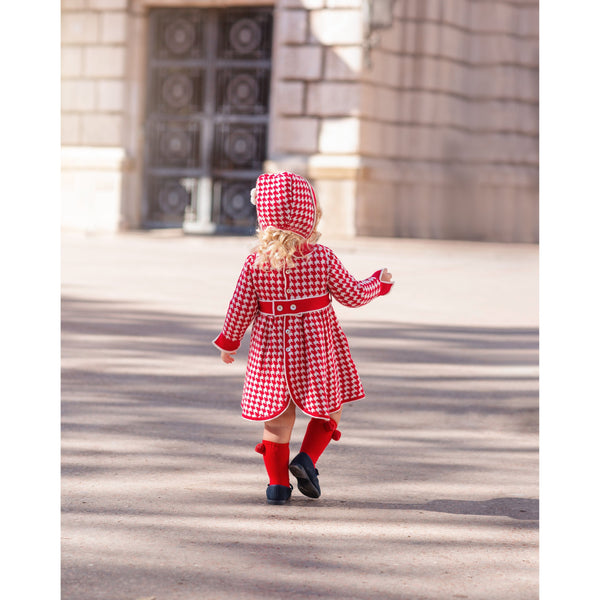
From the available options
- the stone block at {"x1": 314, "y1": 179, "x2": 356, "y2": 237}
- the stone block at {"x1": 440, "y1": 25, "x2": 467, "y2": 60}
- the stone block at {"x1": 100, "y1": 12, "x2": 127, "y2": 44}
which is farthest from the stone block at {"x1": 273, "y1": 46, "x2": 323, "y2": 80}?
the stone block at {"x1": 100, "y1": 12, "x2": 127, "y2": 44}

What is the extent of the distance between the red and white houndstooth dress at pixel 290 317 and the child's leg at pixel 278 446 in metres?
0.08

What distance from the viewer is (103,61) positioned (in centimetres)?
1895

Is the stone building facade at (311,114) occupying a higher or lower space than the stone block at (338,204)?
higher

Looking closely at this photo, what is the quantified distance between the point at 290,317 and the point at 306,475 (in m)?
0.53

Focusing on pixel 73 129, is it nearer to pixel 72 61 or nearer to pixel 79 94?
pixel 79 94

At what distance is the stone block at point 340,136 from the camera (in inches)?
692

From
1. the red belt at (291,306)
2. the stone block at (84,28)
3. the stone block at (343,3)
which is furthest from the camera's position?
the stone block at (84,28)

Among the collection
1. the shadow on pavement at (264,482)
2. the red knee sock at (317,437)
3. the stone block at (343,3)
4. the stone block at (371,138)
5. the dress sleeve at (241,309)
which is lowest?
the shadow on pavement at (264,482)

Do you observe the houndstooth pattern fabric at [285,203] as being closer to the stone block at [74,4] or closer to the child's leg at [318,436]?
the child's leg at [318,436]

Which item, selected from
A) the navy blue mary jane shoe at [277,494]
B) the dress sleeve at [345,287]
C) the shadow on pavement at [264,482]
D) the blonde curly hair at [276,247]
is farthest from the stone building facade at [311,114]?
the navy blue mary jane shoe at [277,494]

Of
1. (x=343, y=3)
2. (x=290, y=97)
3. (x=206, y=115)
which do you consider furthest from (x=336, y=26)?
(x=206, y=115)

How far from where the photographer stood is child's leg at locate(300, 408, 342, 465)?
3.83 metres
